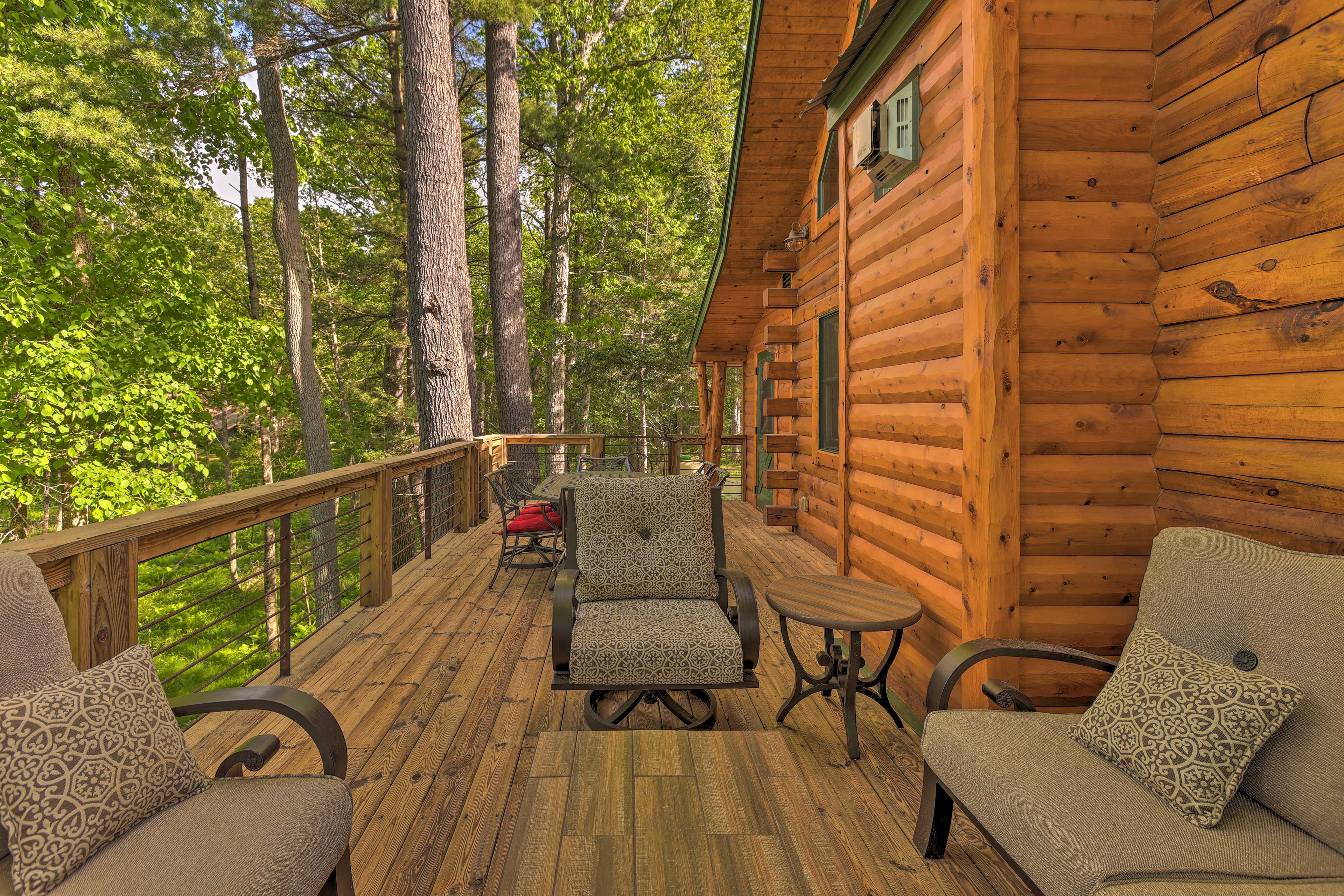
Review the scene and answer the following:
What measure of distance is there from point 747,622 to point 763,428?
17.7 feet

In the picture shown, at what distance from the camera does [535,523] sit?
4.85 meters

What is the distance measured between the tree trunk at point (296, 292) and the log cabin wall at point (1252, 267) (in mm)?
9220

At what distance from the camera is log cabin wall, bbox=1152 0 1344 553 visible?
64.2 inches

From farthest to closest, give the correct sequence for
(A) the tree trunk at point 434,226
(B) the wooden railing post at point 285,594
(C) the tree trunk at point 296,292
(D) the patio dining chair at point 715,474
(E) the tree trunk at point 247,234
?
(E) the tree trunk at point 247,234, (C) the tree trunk at point 296,292, (A) the tree trunk at point 434,226, (D) the patio dining chair at point 715,474, (B) the wooden railing post at point 285,594

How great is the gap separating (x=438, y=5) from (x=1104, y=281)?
6.67m

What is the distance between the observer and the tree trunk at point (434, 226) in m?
6.07

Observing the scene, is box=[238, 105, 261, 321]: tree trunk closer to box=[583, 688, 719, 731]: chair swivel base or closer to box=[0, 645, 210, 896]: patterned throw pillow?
box=[583, 688, 719, 731]: chair swivel base

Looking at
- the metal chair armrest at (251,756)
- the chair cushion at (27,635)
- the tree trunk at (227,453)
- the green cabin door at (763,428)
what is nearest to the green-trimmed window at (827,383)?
the green cabin door at (763,428)

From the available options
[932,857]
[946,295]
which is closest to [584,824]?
[932,857]

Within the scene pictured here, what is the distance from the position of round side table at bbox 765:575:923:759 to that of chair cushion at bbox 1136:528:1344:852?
32.9 inches

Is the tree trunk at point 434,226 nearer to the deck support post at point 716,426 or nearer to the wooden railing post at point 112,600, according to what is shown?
the deck support post at point 716,426

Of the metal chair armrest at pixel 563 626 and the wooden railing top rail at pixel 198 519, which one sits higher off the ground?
the wooden railing top rail at pixel 198 519

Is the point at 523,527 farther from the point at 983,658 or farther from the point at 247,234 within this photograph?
the point at 247,234

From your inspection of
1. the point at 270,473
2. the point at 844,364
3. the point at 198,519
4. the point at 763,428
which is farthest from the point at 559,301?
the point at 198,519
